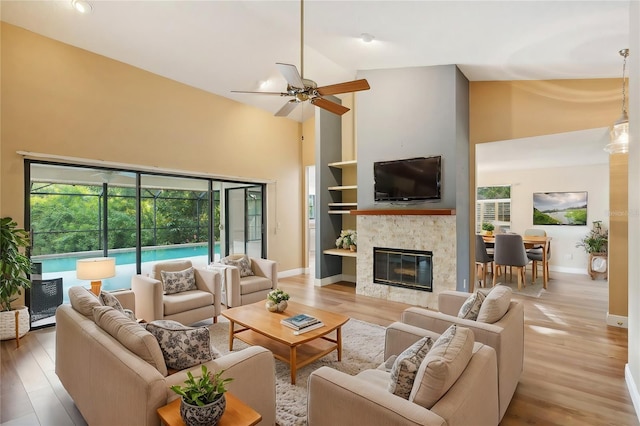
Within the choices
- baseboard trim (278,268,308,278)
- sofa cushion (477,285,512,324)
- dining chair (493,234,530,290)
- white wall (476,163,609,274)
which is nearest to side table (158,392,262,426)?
sofa cushion (477,285,512,324)

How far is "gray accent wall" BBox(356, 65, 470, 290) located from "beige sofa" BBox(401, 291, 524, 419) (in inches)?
89.7

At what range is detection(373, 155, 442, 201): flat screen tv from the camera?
4.79 m

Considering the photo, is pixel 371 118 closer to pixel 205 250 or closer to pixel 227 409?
pixel 205 250

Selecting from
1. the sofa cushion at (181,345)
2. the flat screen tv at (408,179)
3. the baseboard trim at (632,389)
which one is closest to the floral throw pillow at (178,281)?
the sofa cushion at (181,345)

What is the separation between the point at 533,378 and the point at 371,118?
417 cm

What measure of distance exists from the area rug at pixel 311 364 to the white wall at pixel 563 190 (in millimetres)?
5829

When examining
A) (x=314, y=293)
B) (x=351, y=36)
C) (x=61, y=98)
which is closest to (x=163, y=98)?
(x=61, y=98)

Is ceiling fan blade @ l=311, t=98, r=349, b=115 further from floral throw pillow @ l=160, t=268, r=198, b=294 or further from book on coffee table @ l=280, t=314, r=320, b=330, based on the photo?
floral throw pillow @ l=160, t=268, r=198, b=294

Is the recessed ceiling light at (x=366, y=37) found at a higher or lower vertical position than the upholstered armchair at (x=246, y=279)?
higher

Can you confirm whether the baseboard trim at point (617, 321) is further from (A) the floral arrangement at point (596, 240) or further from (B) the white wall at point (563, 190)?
(B) the white wall at point (563, 190)

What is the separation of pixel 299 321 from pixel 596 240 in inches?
266

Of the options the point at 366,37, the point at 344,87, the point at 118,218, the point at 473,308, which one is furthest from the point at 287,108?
the point at 118,218

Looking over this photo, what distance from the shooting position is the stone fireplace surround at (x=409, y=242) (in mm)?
4742

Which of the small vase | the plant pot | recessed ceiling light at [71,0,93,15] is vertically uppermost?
recessed ceiling light at [71,0,93,15]
